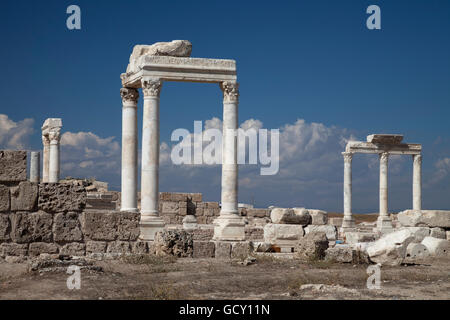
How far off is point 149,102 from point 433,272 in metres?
8.96

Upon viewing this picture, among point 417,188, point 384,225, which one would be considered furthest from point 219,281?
point 417,188

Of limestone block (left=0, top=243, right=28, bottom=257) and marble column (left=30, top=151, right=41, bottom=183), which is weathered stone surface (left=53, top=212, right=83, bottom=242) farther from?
marble column (left=30, top=151, right=41, bottom=183)

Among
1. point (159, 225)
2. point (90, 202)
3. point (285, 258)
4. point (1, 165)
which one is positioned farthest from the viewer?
point (90, 202)

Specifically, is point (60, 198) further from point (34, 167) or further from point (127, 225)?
point (34, 167)

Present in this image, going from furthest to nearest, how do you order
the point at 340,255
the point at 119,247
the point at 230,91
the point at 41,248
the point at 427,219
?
the point at 427,219 → the point at 230,91 → the point at 340,255 → the point at 119,247 → the point at 41,248

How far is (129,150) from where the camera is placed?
19750 millimetres

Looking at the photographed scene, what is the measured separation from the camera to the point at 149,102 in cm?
1848

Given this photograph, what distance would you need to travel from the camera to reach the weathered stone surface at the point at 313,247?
1484 cm

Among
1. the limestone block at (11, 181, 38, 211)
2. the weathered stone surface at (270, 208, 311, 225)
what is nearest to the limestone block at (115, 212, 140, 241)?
the limestone block at (11, 181, 38, 211)

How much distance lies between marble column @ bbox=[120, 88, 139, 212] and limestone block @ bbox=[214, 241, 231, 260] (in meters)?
3.76

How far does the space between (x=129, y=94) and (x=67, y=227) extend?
7.51 metres
